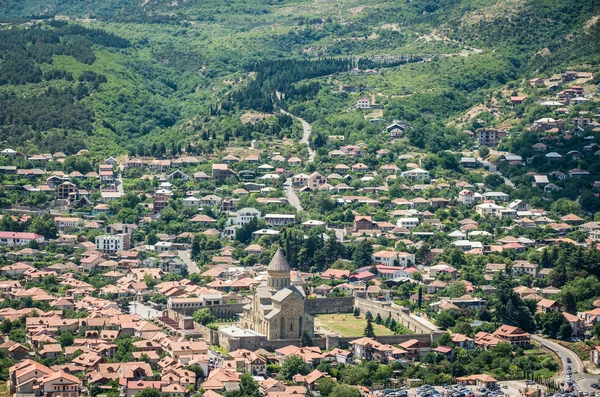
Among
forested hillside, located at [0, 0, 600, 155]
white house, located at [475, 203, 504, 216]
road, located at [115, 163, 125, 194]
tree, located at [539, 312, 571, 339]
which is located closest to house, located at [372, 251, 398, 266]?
white house, located at [475, 203, 504, 216]

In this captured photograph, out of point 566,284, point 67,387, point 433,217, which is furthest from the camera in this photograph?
point 433,217

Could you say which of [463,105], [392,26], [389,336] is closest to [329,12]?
[392,26]

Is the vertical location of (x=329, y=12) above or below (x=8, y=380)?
above

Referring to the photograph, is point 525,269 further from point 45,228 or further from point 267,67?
point 267,67

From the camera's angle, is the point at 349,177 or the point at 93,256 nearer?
the point at 93,256

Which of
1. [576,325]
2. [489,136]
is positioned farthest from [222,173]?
[576,325]

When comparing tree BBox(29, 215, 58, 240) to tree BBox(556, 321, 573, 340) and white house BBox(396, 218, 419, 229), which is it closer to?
white house BBox(396, 218, 419, 229)

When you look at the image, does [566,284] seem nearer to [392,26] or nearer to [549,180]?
[549,180]
